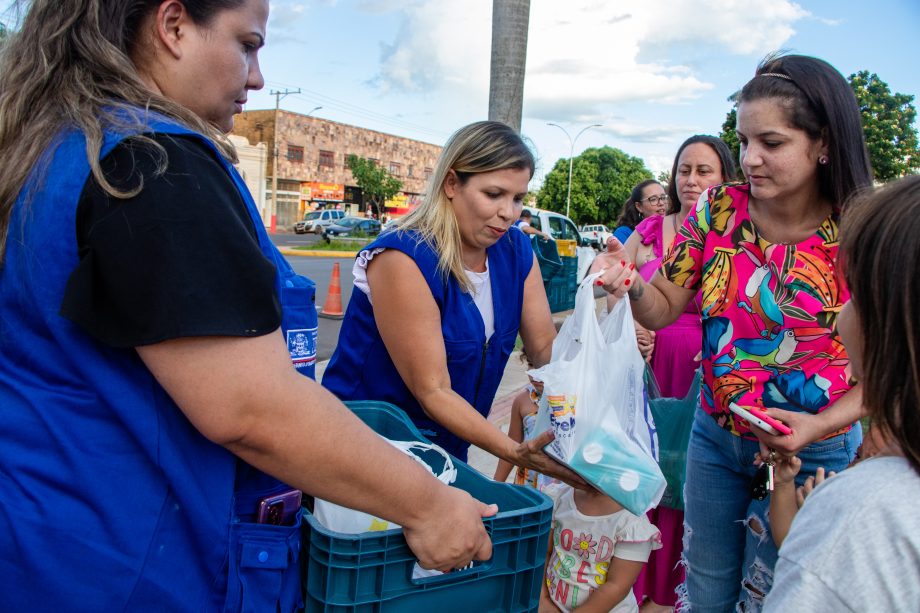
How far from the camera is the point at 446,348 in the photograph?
2297 millimetres

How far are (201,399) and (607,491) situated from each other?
1095 millimetres

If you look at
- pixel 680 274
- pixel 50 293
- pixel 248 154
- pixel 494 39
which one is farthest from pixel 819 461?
pixel 248 154

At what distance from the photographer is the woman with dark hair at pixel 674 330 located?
3293 millimetres

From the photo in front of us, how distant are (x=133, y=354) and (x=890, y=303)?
3.89 feet

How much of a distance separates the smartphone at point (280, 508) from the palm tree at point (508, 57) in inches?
185

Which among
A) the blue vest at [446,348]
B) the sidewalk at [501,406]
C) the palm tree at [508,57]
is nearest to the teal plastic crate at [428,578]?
the blue vest at [446,348]

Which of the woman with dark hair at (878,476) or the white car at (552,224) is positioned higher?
the white car at (552,224)

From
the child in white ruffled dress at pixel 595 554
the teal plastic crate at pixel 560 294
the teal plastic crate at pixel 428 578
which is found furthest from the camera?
the teal plastic crate at pixel 560 294

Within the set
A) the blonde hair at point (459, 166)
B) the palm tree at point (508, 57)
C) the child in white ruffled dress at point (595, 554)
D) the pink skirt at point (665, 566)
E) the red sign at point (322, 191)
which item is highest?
the red sign at point (322, 191)

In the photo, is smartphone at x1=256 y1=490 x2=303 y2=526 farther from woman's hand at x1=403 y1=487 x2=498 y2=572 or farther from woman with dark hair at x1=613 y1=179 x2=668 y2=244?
woman with dark hair at x1=613 y1=179 x2=668 y2=244

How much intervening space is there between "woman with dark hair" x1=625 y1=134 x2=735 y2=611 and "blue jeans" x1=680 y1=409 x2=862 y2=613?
0.61m

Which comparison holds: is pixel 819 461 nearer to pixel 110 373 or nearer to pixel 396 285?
pixel 396 285

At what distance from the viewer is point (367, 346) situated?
93.0 inches

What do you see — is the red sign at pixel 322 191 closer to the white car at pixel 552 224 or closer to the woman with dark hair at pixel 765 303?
the white car at pixel 552 224
